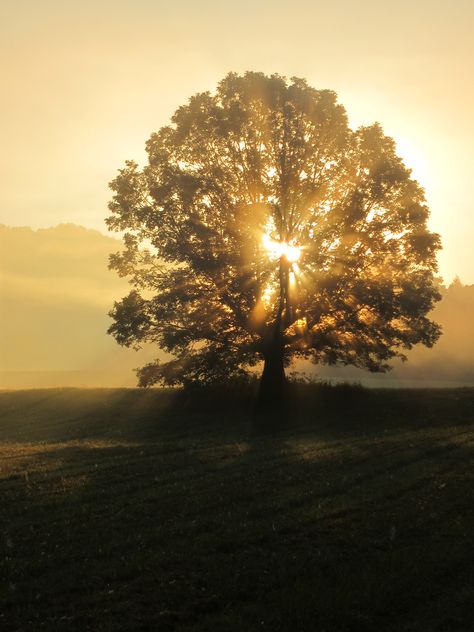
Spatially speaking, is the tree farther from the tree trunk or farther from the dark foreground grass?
the dark foreground grass

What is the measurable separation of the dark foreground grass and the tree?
11.0 metres

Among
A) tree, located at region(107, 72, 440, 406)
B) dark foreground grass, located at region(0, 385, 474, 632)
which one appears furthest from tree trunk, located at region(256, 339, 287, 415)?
dark foreground grass, located at region(0, 385, 474, 632)

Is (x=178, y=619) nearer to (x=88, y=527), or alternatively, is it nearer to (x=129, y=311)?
(x=88, y=527)

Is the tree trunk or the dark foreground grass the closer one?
the dark foreground grass

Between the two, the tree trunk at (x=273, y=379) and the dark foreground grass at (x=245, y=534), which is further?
the tree trunk at (x=273, y=379)

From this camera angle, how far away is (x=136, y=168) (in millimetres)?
44531

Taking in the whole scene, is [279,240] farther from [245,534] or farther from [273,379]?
[245,534]

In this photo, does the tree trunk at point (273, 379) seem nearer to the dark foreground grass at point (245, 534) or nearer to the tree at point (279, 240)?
the tree at point (279, 240)

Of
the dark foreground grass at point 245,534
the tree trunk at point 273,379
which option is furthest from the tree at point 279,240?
the dark foreground grass at point 245,534

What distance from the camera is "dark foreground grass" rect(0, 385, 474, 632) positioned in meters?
11.4

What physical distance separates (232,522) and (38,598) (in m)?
5.70

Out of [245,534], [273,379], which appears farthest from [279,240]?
[245,534]

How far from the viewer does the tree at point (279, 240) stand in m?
40.8

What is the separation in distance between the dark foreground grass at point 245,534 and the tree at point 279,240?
434 inches
